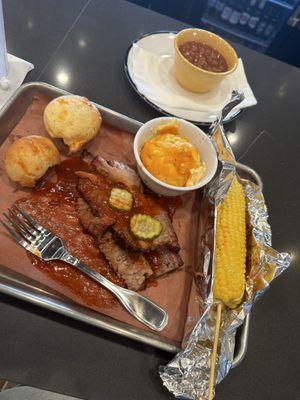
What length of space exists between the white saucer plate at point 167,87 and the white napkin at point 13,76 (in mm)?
550

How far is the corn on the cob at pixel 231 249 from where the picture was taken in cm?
132

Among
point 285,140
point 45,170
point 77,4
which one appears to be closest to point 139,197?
point 45,170

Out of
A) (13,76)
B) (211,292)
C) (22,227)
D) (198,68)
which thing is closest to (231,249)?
(211,292)

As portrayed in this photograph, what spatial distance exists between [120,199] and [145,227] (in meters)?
0.15

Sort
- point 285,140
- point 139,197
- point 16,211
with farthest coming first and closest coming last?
point 285,140 < point 139,197 < point 16,211

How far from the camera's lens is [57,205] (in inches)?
57.2

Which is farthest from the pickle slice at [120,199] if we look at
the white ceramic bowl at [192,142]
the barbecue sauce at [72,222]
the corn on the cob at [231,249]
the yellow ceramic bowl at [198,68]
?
the yellow ceramic bowl at [198,68]

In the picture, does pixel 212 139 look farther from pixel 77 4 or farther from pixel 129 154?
pixel 77 4

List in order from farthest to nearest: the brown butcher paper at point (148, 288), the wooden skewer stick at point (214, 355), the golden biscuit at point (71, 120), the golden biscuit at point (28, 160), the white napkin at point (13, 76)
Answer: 1. the white napkin at point (13, 76)
2. the golden biscuit at point (71, 120)
3. the golden biscuit at point (28, 160)
4. the brown butcher paper at point (148, 288)
5. the wooden skewer stick at point (214, 355)

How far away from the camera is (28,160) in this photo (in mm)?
1366

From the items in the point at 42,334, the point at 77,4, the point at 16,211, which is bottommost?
the point at 42,334

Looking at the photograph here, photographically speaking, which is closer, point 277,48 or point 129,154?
point 129,154

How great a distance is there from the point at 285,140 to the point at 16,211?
5.34 feet

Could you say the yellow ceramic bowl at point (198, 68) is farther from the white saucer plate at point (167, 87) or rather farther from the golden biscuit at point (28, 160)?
the golden biscuit at point (28, 160)
